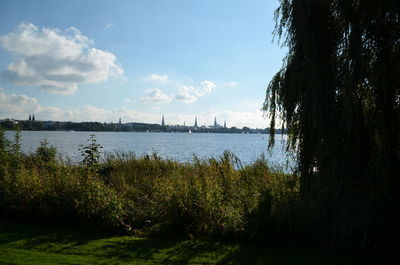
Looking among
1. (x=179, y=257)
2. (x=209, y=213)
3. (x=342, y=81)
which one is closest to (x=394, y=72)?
(x=342, y=81)

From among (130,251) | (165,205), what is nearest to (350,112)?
(165,205)

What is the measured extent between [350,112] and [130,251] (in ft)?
13.9

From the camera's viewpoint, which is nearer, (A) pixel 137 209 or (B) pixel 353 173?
(B) pixel 353 173

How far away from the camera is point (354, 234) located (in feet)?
17.1

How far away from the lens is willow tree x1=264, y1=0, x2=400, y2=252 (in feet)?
17.2

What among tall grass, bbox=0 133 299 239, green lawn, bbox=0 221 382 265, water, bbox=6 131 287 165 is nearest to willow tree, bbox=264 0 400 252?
tall grass, bbox=0 133 299 239

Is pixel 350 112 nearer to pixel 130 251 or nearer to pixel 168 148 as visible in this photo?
pixel 130 251

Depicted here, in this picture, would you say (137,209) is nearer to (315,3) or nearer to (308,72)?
(308,72)

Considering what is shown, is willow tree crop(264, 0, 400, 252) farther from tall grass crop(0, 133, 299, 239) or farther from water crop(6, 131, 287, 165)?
water crop(6, 131, 287, 165)

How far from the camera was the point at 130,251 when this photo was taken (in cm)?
524

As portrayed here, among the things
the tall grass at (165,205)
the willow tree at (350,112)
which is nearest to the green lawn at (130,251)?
the tall grass at (165,205)

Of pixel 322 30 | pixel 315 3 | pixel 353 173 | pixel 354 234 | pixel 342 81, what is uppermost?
pixel 315 3

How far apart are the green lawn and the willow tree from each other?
2.96 ft

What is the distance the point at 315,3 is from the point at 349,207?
3811 millimetres
